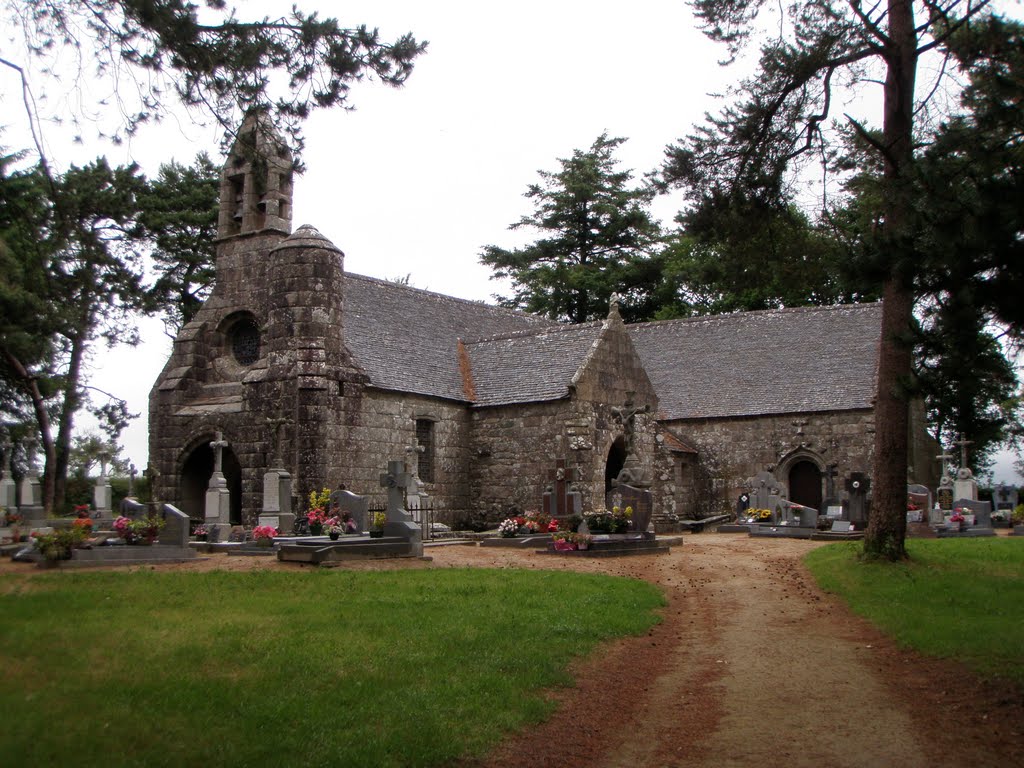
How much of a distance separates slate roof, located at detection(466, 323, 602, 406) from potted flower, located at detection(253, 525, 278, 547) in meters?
9.19

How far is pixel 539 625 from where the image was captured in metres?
11.2

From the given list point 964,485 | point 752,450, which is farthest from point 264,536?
point 964,485

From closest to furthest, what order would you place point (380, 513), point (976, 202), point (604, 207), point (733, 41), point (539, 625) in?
point (976, 202) < point (539, 625) < point (733, 41) < point (380, 513) < point (604, 207)

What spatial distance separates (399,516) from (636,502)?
6.02m

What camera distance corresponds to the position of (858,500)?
2472cm

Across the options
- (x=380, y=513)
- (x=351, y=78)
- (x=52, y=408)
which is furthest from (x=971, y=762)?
(x=52, y=408)

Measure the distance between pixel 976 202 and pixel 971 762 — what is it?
405 centimetres

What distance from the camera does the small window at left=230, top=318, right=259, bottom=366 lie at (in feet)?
87.0

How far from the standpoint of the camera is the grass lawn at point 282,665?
22.1 feet

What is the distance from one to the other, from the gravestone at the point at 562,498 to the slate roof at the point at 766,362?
34.5 ft

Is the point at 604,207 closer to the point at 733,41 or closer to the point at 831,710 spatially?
the point at 733,41

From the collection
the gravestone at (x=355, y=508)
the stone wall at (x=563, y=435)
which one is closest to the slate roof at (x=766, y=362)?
the stone wall at (x=563, y=435)

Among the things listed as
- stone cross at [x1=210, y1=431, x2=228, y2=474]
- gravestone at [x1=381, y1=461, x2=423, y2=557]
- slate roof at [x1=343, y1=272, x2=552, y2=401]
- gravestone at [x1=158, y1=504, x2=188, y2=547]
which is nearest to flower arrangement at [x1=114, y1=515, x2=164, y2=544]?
gravestone at [x1=158, y1=504, x2=188, y2=547]

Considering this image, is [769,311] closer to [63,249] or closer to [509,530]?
[509,530]
